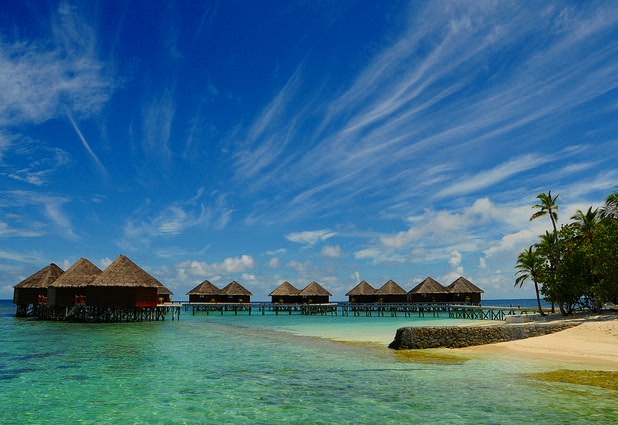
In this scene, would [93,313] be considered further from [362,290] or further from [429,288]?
[429,288]

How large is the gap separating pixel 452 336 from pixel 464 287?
43572mm

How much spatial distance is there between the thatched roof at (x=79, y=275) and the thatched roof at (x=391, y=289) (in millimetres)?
38790

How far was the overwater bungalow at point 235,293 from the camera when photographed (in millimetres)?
66750

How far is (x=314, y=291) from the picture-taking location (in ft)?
218

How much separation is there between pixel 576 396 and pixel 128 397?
10.9 m

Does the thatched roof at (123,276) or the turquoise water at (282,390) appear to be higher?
the thatched roof at (123,276)

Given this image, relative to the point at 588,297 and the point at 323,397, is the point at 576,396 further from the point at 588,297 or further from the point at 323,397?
the point at 588,297

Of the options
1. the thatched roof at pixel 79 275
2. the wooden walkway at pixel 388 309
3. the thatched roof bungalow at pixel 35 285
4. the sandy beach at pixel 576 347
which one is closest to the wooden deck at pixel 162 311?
the wooden walkway at pixel 388 309

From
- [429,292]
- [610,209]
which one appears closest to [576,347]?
[610,209]

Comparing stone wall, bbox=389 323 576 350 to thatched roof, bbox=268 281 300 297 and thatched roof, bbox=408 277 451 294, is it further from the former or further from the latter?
thatched roof, bbox=268 281 300 297

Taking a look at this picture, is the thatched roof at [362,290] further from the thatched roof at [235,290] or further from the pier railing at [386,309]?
the thatched roof at [235,290]

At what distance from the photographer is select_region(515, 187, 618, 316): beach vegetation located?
28188 millimetres

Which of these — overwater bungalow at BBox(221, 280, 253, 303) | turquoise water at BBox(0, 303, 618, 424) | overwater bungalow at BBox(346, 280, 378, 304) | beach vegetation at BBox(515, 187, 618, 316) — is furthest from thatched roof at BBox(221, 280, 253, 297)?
turquoise water at BBox(0, 303, 618, 424)

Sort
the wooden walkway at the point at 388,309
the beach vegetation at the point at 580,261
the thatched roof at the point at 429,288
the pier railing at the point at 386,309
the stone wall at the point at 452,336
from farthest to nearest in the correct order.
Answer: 1. the thatched roof at the point at 429,288
2. the pier railing at the point at 386,309
3. the wooden walkway at the point at 388,309
4. the beach vegetation at the point at 580,261
5. the stone wall at the point at 452,336
